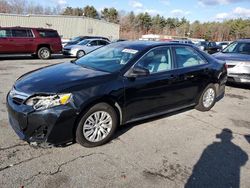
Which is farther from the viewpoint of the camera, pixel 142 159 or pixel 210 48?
pixel 210 48

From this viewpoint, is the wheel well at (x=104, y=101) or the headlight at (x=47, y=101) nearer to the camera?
the headlight at (x=47, y=101)

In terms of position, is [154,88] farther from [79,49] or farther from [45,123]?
[79,49]

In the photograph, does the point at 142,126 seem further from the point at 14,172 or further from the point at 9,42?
the point at 9,42

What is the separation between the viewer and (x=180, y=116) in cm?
585

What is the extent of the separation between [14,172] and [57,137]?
69cm

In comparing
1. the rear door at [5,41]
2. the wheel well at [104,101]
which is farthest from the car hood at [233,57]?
the rear door at [5,41]

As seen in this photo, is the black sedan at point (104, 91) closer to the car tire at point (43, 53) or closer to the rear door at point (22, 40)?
the rear door at point (22, 40)

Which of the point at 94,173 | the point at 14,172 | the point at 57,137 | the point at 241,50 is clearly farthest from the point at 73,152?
the point at 241,50

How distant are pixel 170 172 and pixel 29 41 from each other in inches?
542

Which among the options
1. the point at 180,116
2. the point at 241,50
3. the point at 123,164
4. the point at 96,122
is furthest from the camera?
the point at 241,50

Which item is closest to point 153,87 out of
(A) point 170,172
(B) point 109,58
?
(B) point 109,58

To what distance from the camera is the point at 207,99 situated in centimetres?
632

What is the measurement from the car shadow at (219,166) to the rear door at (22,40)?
13129mm

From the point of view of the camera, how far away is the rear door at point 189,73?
5.31 metres
